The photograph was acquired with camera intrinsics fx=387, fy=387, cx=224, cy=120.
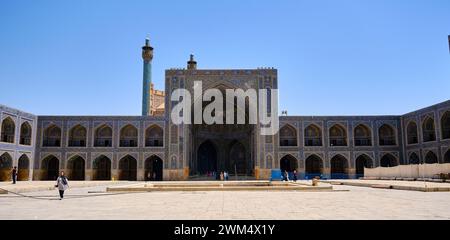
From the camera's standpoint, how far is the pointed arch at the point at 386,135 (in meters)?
33.8

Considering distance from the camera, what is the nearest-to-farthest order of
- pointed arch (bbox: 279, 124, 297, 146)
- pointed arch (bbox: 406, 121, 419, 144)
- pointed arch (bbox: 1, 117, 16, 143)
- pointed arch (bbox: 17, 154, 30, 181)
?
pointed arch (bbox: 1, 117, 16, 143)
pointed arch (bbox: 17, 154, 30, 181)
pointed arch (bbox: 406, 121, 419, 144)
pointed arch (bbox: 279, 124, 297, 146)

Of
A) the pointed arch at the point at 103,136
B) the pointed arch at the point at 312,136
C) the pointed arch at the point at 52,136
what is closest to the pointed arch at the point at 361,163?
the pointed arch at the point at 312,136

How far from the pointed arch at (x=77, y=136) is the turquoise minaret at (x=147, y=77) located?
6222 mm

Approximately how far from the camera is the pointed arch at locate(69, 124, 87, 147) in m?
33.6

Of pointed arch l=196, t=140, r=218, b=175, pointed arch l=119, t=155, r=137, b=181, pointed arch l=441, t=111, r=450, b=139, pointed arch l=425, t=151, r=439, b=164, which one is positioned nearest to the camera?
pointed arch l=441, t=111, r=450, b=139

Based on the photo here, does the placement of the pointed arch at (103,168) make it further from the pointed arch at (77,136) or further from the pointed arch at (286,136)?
the pointed arch at (286,136)

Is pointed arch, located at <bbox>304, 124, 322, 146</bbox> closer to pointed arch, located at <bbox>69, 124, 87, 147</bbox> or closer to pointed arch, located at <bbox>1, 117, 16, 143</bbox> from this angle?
pointed arch, located at <bbox>69, 124, 87, 147</bbox>

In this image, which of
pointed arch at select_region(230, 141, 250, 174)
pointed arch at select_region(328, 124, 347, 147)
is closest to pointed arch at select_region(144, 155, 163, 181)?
pointed arch at select_region(230, 141, 250, 174)

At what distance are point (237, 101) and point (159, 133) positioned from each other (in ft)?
24.9

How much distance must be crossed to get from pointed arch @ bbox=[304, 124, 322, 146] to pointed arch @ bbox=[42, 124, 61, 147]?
21.7 metres
